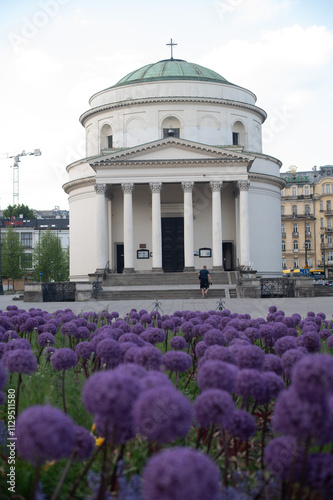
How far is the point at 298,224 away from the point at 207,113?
55555 millimetres

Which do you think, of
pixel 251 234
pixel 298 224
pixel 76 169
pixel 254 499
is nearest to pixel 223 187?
pixel 251 234

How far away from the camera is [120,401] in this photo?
6.64 ft

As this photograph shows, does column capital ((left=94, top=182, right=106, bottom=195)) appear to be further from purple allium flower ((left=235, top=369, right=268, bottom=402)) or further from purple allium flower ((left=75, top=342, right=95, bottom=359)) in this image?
purple allium flower ((left=235, top=369, right=268, bottom=402))

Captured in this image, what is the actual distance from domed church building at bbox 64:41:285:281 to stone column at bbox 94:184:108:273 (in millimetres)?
81

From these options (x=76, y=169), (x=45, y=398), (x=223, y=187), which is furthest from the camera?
(x=76, y=169)

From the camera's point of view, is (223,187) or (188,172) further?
(223,187)

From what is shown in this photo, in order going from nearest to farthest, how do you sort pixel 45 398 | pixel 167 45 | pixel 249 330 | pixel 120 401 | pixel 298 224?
pixel 120 401 < pixel 45 398 < pixel 249 330 < pixel 167 45 < pixel 298 224

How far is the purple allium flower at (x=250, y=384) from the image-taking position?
2.86 m

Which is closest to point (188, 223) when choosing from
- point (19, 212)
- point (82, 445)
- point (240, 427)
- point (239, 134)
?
point (239, 134)

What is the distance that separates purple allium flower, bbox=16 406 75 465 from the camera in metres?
1.89

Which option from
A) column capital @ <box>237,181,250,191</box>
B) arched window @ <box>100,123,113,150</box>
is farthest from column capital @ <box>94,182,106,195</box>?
column capital @ <box>237,181,250,191</box>

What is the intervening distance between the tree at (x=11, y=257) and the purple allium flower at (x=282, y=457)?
259 ft

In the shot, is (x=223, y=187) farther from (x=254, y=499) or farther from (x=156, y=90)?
(x=254, y=499)

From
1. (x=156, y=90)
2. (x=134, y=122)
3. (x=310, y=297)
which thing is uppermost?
(x=156, y=90)
